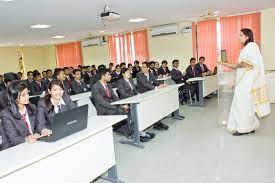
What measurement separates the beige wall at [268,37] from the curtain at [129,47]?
399 centimetres

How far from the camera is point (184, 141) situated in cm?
416

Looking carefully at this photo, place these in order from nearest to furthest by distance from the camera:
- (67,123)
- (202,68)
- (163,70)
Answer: (67,123), (202,68), (163,70)

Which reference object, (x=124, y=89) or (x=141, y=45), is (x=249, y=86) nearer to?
(x=124, y=89)

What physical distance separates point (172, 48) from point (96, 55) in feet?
12.4

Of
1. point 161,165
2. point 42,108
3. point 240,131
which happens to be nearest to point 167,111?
point 240,131

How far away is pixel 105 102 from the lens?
420cm

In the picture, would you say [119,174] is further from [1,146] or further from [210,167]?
[1,146]

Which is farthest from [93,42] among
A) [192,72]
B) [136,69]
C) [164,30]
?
[192,72]

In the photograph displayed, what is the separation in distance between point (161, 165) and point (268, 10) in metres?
5.44

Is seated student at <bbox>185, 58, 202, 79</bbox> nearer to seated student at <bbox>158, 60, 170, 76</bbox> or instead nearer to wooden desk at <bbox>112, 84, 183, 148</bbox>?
seated student at <bbox>158, 60, 170, 76</bbox>

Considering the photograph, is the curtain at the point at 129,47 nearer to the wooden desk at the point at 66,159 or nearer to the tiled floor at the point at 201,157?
the tiled floor at the point at 201,157

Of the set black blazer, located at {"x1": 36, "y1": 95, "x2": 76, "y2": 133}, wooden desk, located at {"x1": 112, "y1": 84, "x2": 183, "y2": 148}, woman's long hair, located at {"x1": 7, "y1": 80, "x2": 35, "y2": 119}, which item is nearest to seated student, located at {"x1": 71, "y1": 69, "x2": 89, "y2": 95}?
wooden desk, located at {"x1": 112, "y1": 84, "x2": 183, "y2": 148}

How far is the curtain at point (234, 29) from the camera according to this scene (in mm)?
7297

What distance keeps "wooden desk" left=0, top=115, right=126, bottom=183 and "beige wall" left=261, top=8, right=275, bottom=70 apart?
5555mm
